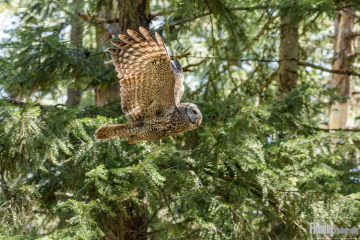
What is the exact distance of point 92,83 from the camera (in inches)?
290

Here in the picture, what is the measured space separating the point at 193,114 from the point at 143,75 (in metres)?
0.56

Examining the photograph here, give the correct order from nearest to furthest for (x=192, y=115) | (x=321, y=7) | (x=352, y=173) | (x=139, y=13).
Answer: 1. (x=192, y=115)
2. (x=139, y=13)
3. (x=321, y=7)
4. (x=352, y=173)

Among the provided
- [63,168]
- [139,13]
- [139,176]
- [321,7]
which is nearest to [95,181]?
[139,176]

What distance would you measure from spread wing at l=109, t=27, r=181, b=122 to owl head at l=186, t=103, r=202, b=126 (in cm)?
15

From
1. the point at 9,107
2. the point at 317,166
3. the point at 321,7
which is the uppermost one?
the point at 321,7

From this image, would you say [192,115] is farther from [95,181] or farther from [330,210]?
[330,210]

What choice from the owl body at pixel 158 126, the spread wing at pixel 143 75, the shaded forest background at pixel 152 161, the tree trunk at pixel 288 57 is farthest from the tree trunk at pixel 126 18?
the tree trunk at pixel 288 57

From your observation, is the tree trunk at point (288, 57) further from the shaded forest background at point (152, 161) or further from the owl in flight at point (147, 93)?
the owl in flight at point (147, 93)

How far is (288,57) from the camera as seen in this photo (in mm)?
8711

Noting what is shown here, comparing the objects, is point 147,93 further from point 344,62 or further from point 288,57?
point 344,62

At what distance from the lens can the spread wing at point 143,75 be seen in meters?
3.90

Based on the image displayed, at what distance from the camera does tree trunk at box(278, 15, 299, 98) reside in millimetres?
8586

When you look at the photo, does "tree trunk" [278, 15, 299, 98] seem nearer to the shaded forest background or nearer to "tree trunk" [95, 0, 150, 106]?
the shaded forest background

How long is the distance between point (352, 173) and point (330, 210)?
236 cm
